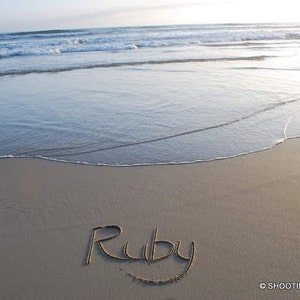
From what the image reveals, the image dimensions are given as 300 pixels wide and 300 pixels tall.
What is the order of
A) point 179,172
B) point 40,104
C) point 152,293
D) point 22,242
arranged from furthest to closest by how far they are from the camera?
point 40,104, point 179,172, point 22,242, point 152,293

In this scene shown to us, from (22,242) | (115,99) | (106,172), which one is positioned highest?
(115,99)

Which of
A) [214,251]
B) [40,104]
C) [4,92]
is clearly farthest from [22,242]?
[4,92]

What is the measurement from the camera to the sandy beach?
298 cm

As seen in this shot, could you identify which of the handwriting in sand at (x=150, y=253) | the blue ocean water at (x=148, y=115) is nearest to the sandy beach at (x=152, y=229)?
the handwriting in sand at (x=150, y=253)

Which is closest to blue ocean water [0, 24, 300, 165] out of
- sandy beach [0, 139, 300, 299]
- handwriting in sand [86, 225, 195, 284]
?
sandy beach [0, 139, 300, 299]

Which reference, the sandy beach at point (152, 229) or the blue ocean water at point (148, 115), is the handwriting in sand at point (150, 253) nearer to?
the sandy beach at point (152, 229)

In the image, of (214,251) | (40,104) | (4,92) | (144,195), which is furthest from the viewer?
(4,92)

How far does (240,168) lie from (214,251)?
73.7 inches

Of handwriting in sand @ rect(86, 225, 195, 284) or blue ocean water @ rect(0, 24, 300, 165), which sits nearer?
handwriting in sand @ rect(86, 225, 195, 284)

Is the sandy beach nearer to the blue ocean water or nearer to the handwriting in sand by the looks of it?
the handwriting in sand

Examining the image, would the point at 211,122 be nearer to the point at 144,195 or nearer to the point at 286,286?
the point at 144,195

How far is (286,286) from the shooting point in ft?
9.52

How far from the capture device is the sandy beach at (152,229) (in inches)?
117

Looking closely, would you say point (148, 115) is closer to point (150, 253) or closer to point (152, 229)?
point (152, 229)
